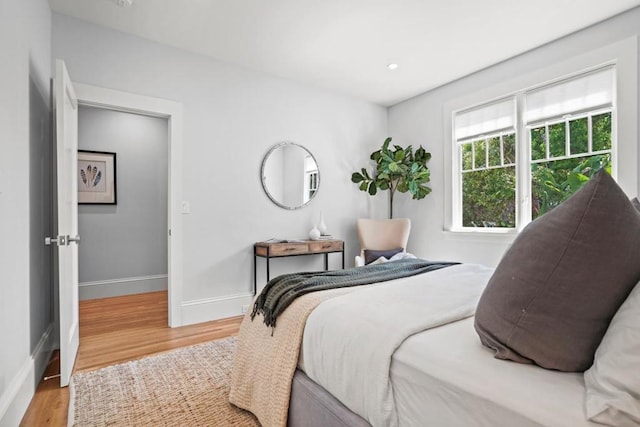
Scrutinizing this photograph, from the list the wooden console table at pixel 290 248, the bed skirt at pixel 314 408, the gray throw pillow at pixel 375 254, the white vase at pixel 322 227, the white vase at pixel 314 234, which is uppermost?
the white vase at pixel 322 227

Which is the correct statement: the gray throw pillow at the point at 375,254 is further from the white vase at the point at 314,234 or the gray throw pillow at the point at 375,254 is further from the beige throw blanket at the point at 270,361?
the beige throw blanket at the point at 270,361

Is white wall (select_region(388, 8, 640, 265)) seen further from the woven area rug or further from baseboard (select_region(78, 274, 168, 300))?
baseboard (select_region(78, 274, 168, 300))

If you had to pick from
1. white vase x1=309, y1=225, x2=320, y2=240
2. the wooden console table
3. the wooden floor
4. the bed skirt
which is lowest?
the wooden floor

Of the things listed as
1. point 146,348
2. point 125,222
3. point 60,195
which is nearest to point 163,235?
point 125,222

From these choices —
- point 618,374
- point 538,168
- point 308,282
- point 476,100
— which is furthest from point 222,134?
point 618,374

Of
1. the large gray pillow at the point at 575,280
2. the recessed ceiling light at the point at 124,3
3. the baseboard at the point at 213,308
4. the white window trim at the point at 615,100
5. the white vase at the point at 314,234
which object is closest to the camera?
the large gray pillow at the point at 575,280

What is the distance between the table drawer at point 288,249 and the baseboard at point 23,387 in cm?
190

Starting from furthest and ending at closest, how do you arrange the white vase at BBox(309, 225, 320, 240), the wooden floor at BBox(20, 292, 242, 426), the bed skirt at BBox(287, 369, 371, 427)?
the white vase at BBox(309, 225, 320, 240) < the wooden floor at BBox(20, 292, 242, 426) < the bed skirt at BBox(287, 369, 371, 427)

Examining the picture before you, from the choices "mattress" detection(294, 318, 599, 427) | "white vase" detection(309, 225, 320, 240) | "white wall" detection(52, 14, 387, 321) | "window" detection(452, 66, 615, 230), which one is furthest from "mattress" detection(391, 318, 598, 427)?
"white vase" detection(309, 225, 320, 240)

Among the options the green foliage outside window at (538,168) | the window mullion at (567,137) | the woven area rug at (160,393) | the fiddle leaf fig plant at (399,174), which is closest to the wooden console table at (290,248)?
the fiddle leaf fig plant at (399,174)

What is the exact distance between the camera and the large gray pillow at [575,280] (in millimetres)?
826

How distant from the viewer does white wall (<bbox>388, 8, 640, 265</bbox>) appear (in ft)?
8.86

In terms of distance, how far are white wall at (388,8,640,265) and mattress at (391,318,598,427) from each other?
267 cm

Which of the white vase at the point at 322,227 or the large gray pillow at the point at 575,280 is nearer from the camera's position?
the large gray pillow at the point at 575,280
